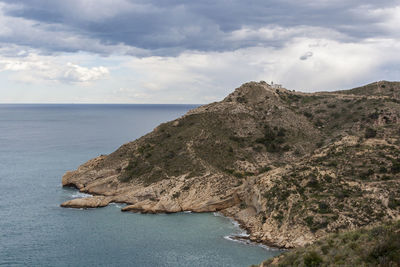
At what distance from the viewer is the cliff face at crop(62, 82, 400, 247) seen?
54000 millimetres

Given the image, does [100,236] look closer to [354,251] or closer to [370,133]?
[354,251]

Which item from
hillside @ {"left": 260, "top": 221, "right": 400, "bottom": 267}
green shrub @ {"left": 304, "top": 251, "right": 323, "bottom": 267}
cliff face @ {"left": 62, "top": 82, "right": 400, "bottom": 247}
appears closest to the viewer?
hillside @ {"left": 260, "top": 221, "right": 400, "bottom": 267}

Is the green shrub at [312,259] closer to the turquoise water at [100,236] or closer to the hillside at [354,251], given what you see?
the hillside at [354,251]

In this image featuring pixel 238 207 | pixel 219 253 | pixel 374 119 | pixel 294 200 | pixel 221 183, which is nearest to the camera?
pixel 219 253

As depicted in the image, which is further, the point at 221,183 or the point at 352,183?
the point at 221,183

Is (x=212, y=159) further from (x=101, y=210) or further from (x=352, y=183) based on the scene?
(x=352, y=183)

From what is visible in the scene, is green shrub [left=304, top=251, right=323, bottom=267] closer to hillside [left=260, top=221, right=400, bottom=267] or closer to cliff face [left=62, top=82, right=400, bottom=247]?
hillside [left=260, top=221, right=400, bottom=267]

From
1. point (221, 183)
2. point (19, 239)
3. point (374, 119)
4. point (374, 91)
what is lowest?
point (19, 239)

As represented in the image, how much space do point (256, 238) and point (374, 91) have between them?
7702cm

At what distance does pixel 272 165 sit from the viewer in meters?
80.4

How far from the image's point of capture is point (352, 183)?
2265 inches

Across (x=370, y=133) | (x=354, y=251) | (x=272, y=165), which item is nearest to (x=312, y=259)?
(x=354, y=251)

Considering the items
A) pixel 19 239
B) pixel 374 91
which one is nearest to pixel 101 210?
pixel 19 239

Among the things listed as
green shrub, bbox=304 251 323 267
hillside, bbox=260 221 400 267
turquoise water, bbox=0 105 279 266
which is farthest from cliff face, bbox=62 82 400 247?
green shrub, bbox=304 251 323 267
